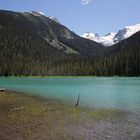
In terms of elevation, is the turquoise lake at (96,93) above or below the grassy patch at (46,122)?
above

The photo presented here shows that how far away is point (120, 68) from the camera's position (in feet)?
649

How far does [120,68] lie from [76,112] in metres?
165

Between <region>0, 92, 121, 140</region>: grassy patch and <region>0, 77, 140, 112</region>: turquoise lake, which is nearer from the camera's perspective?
<region>0, 92, 121, 140</region>: grassy patch

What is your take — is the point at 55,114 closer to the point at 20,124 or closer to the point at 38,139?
the point at 20,124

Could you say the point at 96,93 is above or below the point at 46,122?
above

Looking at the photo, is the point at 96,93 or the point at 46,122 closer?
the point at 46,122

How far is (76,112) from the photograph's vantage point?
119ft

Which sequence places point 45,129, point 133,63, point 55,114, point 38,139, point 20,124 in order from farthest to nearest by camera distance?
point 133,63 → point 55,114 → point 20,124 → point 45,129 → point 38,139

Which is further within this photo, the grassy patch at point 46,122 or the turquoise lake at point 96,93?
the turquoise lake at point 96,93

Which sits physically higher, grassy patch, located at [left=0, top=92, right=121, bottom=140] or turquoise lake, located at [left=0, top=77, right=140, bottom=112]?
turquoise lake, located at [left=0, top=77, right=140, bottom=112]

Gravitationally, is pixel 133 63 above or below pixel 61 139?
above

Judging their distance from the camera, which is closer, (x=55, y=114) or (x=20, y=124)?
(x=20, y=124)

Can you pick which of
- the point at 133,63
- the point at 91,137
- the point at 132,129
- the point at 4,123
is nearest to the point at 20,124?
the point at 4,123

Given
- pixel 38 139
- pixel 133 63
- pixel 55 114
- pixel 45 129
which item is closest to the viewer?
pixel 38 139
